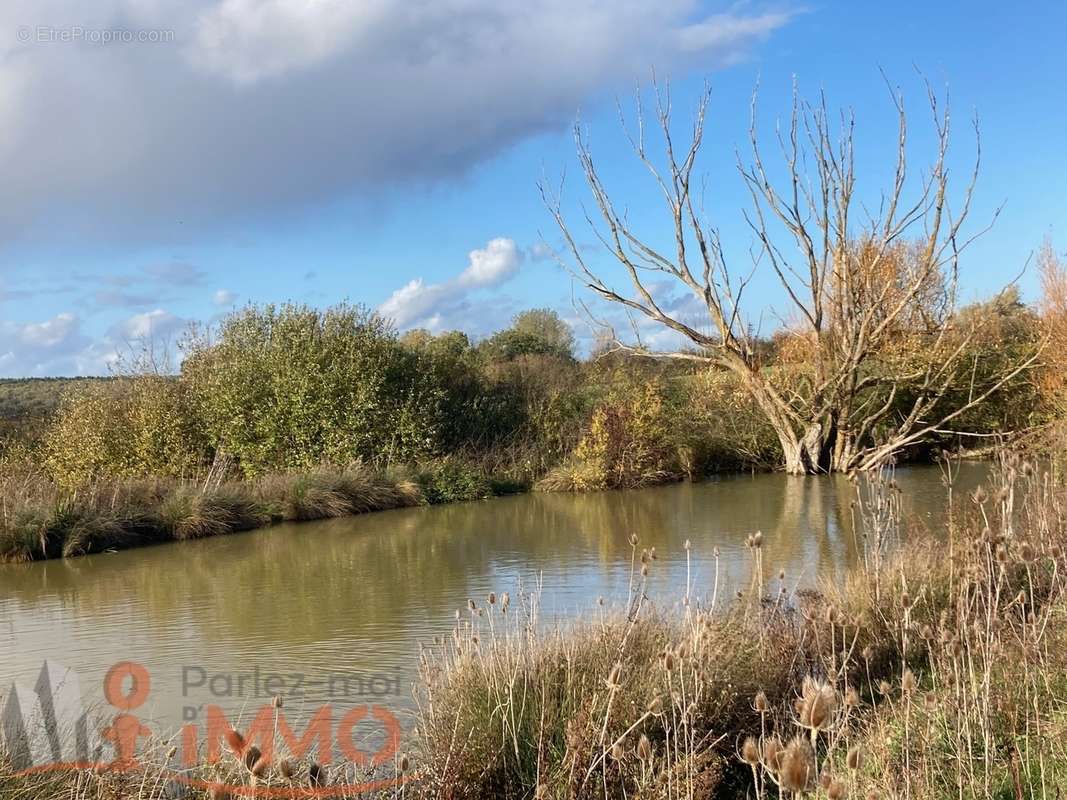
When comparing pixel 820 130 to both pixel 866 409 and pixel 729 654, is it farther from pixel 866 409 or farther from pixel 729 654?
pixel 729 654

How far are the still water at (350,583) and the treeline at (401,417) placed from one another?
12.7 feet

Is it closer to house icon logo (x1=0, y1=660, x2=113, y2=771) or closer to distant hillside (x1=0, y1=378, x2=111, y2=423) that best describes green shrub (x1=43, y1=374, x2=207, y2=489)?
distant hillside (x1=0, y1=378, x2=111, y2=423)

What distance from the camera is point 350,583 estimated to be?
10.7m

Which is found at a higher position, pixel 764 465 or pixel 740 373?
pixel 740 373

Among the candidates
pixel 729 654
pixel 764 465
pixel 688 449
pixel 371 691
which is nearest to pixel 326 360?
pixel 688 449

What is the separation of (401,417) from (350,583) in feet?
37.4

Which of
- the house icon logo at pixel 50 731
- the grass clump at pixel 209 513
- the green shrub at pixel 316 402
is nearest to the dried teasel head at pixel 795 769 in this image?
the house icon logo at pixel 50 731

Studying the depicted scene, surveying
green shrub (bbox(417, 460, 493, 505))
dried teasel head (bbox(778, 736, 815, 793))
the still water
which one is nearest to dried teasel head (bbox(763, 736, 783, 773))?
dried teasel head (bbox(778, 736, 815, 793))

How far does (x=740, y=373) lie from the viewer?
2097cm

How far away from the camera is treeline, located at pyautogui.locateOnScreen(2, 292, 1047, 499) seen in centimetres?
2150

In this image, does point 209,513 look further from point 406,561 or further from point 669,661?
point 669,661

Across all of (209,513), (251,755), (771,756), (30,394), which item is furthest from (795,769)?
(30,394)

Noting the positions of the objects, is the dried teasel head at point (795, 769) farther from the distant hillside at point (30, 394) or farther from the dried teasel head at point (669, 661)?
the distant hillside at point (30, 394)

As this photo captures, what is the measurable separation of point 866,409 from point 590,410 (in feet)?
21.6
